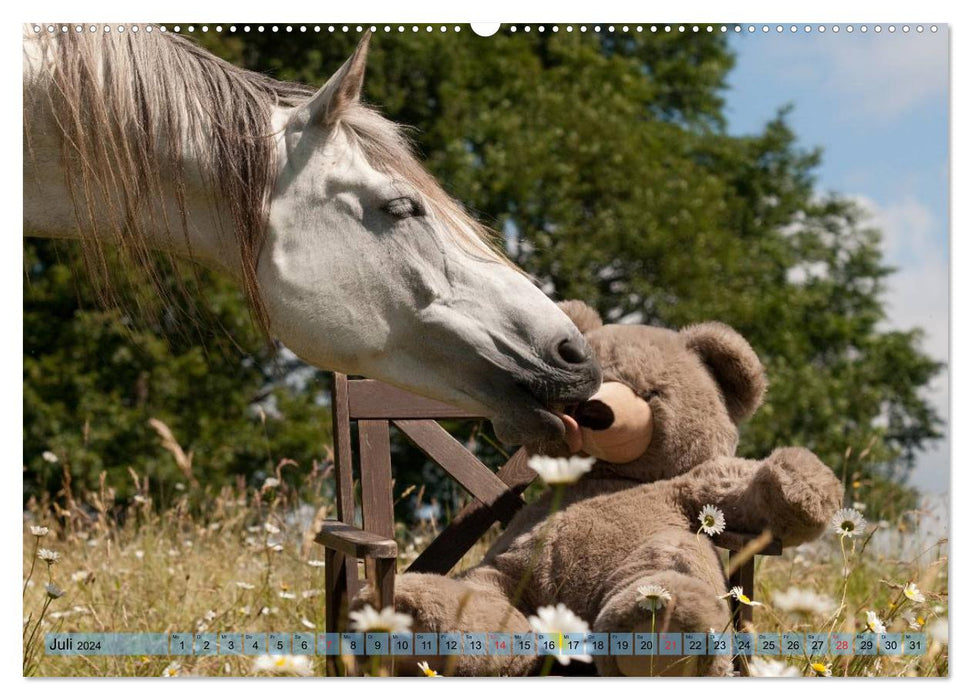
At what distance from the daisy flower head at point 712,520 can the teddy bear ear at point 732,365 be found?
1.14ft

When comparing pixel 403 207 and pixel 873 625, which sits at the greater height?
pixel 403 207

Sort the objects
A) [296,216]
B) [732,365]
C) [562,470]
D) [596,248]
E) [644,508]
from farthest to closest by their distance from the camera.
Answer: [596,248] → [732,365] → [644,508] → [296,216] → [562,470]

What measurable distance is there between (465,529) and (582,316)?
559mm

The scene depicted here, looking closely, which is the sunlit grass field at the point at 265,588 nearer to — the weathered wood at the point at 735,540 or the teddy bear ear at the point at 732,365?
the weathered wood at the point at 735,540

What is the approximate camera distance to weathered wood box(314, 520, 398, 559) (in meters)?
1.73

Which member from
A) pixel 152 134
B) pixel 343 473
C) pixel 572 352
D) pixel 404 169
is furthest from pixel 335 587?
pixel 152 134

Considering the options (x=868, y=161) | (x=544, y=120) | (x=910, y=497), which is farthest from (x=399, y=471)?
(x=868, y=161)

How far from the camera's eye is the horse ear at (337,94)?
1.71 m

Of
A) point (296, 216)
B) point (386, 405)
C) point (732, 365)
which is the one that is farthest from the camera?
point (386, 405)

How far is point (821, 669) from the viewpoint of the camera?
1.62 m

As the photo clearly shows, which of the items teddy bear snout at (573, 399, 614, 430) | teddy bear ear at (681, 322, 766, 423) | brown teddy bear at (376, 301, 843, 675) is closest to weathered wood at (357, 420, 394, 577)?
brown teddy bear at (376, 301, 843, 675)

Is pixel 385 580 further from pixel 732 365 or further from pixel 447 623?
pixel 732 365

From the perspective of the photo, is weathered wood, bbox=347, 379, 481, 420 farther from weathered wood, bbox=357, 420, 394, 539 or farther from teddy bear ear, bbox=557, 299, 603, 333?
teddy bear ear, bbox=557, 299, 603, 333

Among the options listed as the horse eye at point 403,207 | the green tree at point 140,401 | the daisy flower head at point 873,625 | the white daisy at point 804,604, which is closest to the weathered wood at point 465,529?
the horse eye at point 403,207
